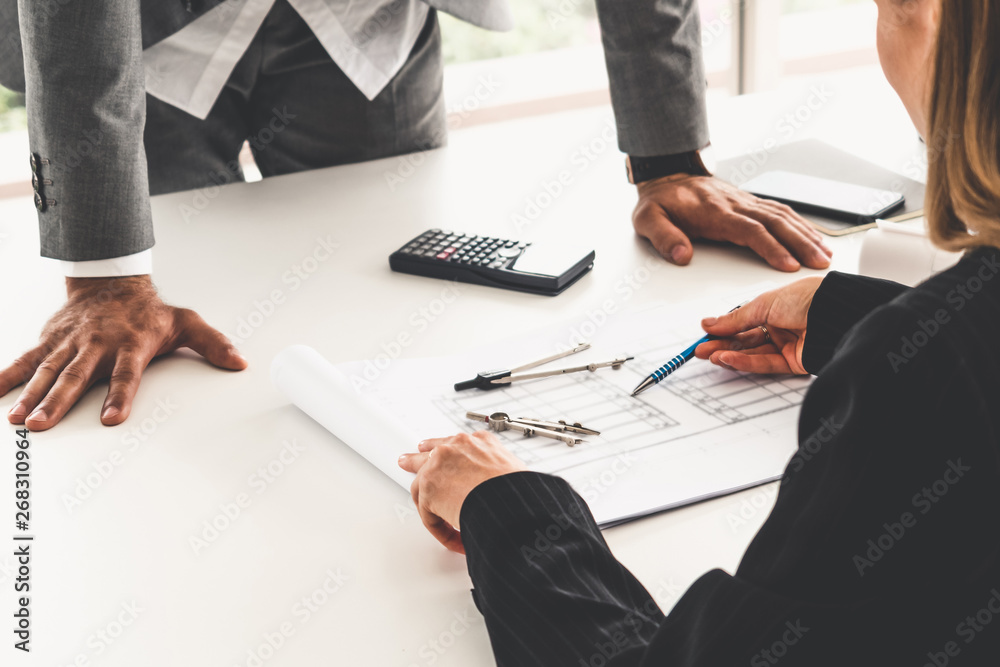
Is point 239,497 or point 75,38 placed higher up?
point 75,38

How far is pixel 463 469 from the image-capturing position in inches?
28.1

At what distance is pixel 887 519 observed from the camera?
1.45ft

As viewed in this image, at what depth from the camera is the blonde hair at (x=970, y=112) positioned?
17.9 inches

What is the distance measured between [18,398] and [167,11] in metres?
0.64

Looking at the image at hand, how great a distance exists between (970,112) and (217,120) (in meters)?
1.33

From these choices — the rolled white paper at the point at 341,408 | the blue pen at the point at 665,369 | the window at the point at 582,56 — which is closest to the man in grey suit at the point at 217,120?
the rolled white paper at the point at 341,408

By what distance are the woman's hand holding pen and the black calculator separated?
0.22 meters

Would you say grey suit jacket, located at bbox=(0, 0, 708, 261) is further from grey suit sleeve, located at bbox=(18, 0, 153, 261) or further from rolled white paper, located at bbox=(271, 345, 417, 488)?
rolled white paper, located at bbox=(271, 345, 417, 488)

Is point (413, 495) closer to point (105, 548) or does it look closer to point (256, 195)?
point (105, 548)

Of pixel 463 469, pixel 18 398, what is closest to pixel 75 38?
pixel 18 398

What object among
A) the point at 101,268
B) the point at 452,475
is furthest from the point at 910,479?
the point at 101,268

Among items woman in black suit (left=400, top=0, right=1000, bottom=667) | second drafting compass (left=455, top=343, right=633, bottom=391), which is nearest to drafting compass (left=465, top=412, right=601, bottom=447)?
second drafting compass (left=455, top=343, right=633, bottom=391)

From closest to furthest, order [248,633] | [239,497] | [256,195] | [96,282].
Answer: [248,633], [239,497], [96,282], [256,195]

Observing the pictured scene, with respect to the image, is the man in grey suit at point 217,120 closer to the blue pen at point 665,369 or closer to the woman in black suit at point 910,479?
the blue pen at point 665,369
